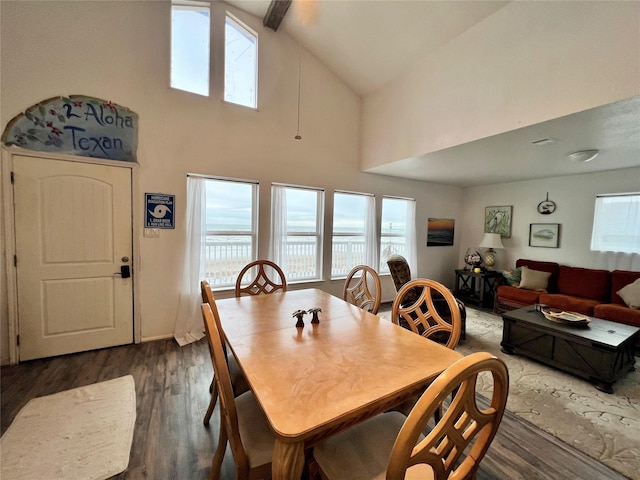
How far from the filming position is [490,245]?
460 cm

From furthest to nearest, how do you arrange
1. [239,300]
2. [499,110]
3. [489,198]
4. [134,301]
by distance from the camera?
[489,198]
[134,301]
[499,110]
[239,300]

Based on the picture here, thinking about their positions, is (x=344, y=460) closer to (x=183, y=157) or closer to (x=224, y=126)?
(x=183, y=157)

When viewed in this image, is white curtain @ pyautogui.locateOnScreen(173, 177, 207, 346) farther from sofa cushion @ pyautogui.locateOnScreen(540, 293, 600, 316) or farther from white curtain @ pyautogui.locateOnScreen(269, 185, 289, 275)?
sofa cushion @ pyautogui.locateOnScreen(540, 293, 600, 316)

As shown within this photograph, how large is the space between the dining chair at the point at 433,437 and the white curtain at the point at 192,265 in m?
2.53

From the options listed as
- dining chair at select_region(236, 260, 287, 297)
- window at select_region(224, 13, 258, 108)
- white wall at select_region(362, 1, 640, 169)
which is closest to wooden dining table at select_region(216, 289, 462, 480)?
dining chair at select_region(236, 260, 287, 297)

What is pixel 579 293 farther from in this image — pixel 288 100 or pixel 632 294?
pixel 288 100

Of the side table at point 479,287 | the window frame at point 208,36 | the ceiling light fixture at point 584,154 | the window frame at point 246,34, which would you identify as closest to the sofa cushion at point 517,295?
the side table at point 479,287

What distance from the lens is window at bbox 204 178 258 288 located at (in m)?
3.29

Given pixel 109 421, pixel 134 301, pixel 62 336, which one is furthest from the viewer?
pixel 134 301

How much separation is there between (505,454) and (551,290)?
3457mm

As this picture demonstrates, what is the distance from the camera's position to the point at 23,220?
2.42 m

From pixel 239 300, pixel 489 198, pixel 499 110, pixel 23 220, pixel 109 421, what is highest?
pixel 499 110

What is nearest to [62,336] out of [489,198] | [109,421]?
[109,421]

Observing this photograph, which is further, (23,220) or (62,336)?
(62,336)
